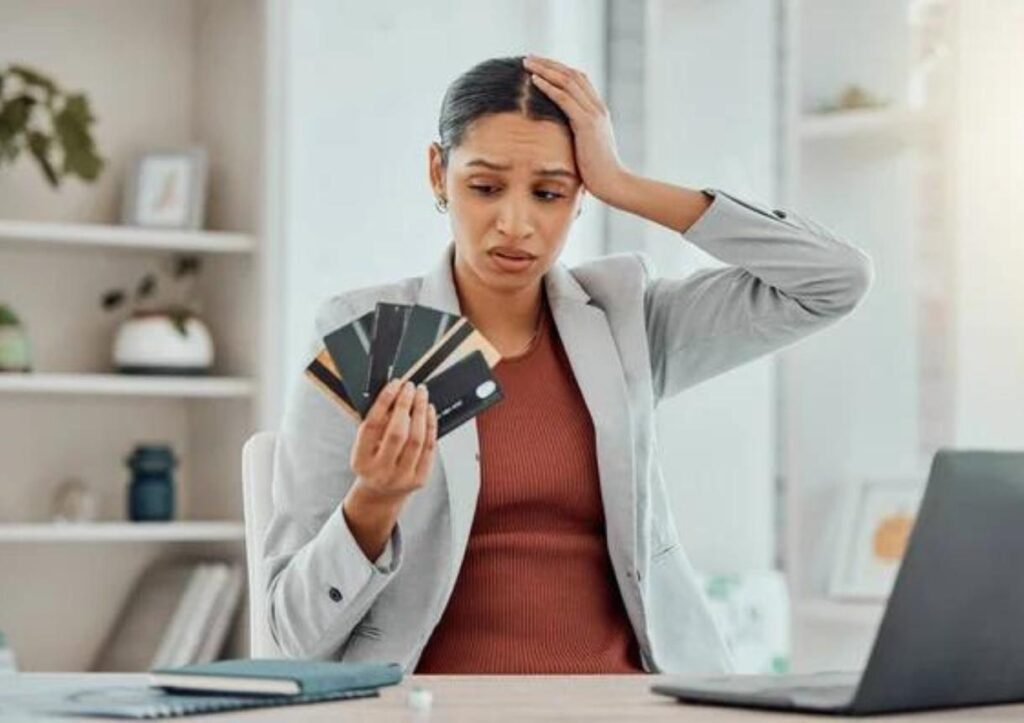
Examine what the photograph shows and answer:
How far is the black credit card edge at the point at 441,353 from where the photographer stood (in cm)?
198

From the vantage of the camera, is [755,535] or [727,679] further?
[755,535]

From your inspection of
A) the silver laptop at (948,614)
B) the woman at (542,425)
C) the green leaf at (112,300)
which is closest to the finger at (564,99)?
the woman at (542,425)

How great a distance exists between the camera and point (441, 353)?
200 cm

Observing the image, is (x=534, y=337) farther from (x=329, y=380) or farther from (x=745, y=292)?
(x=329, y=380)

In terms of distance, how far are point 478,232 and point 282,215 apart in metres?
2.13

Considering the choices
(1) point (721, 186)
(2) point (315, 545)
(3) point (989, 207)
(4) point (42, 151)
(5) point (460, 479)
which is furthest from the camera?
(1) point (721, 186)

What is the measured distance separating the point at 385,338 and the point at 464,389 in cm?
9

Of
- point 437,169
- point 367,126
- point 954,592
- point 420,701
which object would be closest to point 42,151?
point 367,126

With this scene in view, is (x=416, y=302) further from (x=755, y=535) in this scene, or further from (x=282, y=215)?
(x=755, y=535)

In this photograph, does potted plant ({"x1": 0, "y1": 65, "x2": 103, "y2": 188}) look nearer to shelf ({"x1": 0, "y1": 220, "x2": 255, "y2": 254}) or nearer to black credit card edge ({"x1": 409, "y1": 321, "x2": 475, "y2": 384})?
shelf ({"x1": 0, "y1": 220, "x2": 255, "y2": 254})

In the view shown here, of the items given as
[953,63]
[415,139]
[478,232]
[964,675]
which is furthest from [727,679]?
[415,139]

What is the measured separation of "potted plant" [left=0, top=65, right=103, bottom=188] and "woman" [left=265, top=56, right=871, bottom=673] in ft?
6.24

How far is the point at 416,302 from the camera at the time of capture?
2.50m

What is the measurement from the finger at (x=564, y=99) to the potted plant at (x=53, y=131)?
1990 millimetres
